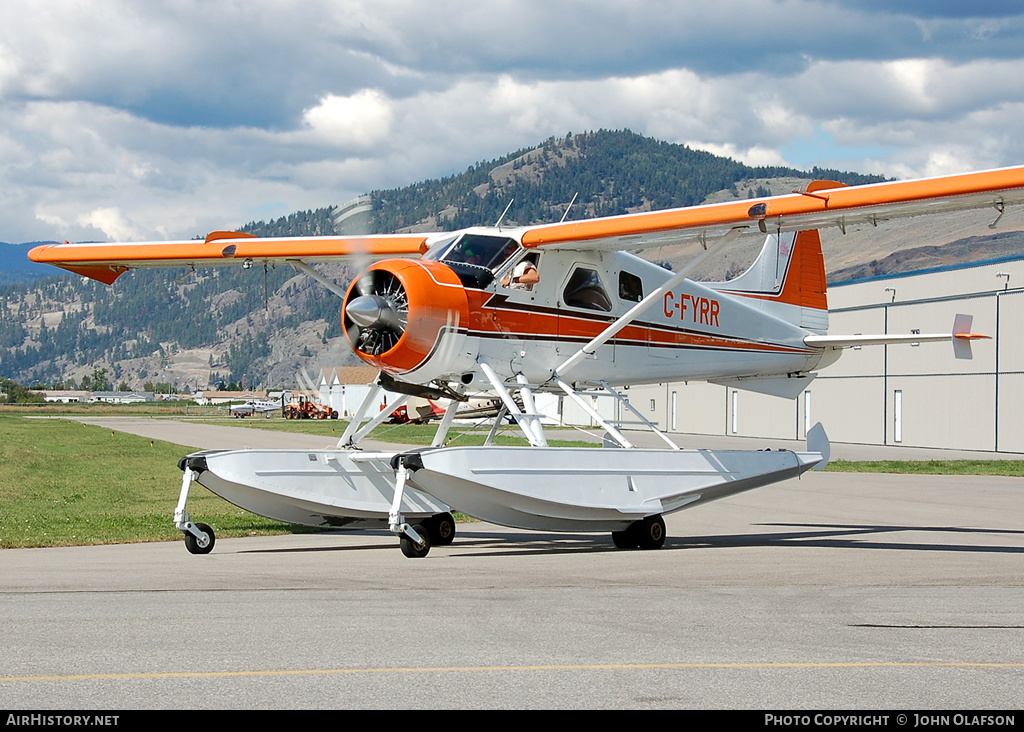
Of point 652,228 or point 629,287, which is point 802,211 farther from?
point 629,287

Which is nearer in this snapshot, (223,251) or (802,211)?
(802,211)

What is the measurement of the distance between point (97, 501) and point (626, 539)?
11167mm

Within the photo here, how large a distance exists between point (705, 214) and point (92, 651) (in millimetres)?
8970

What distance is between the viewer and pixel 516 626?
700cm

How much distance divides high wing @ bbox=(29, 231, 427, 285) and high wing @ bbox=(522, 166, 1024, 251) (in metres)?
2.43

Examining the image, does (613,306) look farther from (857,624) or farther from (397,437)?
(397,437)

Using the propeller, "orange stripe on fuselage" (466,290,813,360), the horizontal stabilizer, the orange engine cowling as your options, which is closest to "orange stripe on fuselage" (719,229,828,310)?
the horizontal stabilizer

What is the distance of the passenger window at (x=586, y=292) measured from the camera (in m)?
13.9

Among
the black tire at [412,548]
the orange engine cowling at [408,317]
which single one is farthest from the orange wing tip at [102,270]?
the black tire at [412,548]

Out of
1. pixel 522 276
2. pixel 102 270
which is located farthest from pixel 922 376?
pixel 102 270

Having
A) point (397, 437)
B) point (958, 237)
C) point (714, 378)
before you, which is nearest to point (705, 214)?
point (714, 378)

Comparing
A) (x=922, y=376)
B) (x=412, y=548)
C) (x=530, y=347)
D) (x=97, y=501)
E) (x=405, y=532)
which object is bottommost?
(x=97, y=501)

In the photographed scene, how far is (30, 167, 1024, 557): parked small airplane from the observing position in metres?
11.5

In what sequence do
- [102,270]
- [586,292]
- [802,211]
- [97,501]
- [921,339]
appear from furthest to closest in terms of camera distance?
[97,501]
[102,270]
[921,339]
[586,292]
[802,211]
